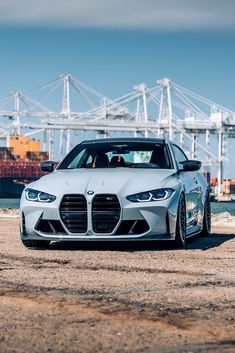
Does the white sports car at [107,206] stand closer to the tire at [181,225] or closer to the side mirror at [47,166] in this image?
the tire at [181,225]

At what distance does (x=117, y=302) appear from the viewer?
4.93 metres

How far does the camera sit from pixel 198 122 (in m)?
121

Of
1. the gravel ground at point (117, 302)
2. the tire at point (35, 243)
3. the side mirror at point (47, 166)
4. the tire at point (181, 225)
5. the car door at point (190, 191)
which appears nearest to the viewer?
the gravel ground at point (117, 302)

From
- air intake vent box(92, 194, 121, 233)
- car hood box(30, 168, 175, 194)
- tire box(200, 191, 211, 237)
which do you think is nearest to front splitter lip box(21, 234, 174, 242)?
air intake vent box(92, 194, 121, 233)

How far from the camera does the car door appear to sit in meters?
9.56

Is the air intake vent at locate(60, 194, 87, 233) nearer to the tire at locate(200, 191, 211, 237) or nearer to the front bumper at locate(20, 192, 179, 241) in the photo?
the front bumper at locate(20, 192, 179, 241)

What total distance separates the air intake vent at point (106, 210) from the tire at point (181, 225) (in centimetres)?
73

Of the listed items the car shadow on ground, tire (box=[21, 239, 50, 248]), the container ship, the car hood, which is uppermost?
the car hood

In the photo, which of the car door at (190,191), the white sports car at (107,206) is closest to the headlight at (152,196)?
the white sports car at (107,206)

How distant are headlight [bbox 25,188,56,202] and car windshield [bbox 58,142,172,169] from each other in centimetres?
102

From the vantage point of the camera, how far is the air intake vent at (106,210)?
8.62 meters

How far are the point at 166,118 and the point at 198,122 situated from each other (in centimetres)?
490

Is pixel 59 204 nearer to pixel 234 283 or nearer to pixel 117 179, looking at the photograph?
pixel 117 179

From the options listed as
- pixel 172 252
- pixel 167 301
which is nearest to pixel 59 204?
pixel 172 252
